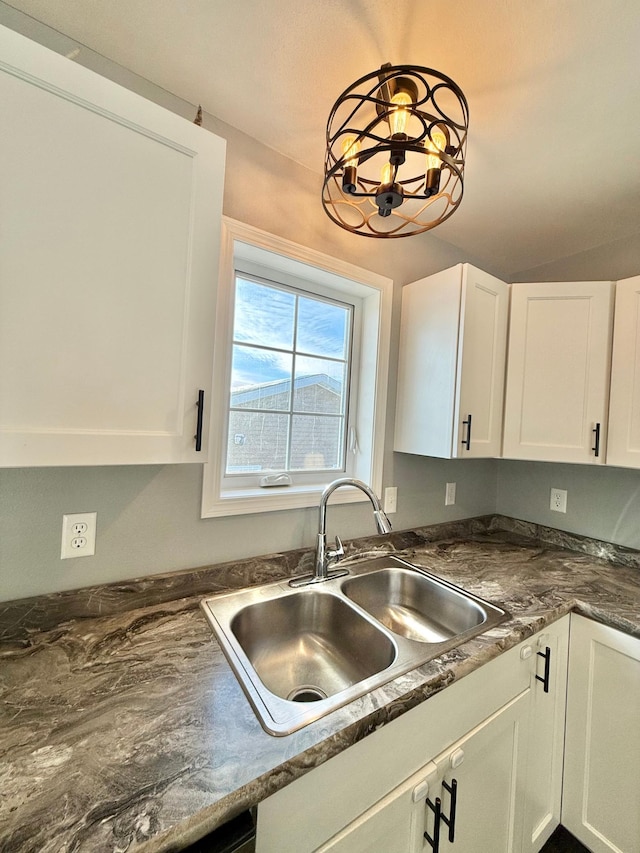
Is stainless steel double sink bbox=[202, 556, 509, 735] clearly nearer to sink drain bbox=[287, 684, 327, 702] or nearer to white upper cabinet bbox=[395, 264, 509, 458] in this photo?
sink drain bbox=[287, 684, 327, 702]

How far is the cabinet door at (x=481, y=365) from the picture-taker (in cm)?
143

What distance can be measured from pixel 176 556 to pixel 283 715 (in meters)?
0.60

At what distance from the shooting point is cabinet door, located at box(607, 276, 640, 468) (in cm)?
140

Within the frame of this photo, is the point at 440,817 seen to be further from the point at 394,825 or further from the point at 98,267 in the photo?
the point at 98,267

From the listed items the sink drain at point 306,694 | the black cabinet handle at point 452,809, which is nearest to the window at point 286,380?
the sink drain at point 306,694

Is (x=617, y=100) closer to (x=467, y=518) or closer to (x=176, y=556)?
(x=467, y=518)

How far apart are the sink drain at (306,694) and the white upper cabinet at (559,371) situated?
1.24 metres

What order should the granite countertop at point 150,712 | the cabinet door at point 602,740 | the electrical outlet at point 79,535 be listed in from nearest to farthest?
the granite countertop at point 150,712, the electrical outlet at point 79,535, the cabinet door at point 602,740

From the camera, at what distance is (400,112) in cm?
86

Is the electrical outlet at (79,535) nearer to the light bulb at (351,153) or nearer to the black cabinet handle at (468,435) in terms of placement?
the light bulb at (351,153)

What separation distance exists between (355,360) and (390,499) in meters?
0.68

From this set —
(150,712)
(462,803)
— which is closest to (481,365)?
(462,803)

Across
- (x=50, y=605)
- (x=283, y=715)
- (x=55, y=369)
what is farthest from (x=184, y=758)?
(x=55, y=369)

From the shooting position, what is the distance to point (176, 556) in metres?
1.12
